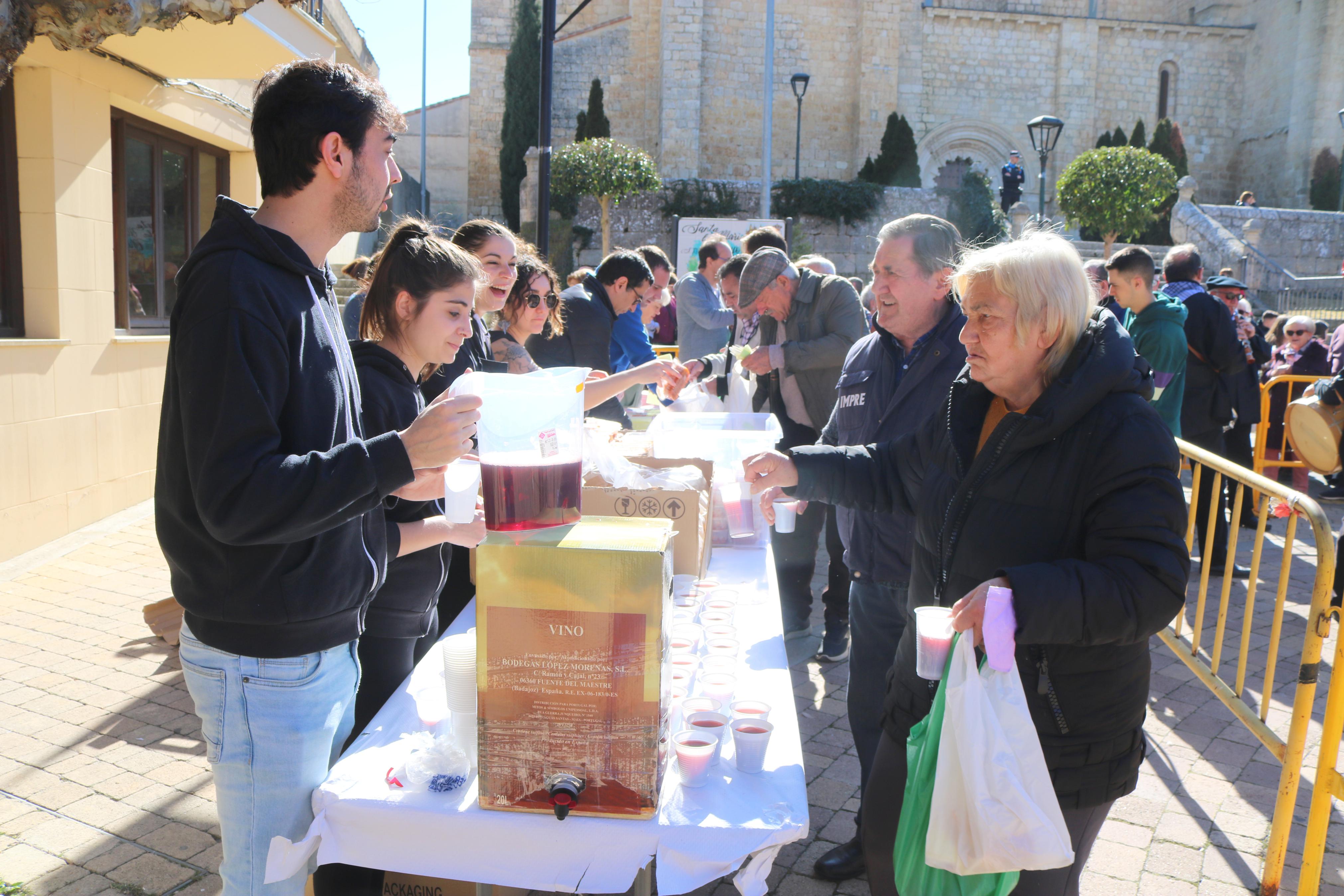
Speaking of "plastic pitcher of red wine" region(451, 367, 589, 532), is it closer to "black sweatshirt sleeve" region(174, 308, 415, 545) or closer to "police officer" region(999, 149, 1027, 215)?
"black sweatshirt sleeve" region(174, 308, 415, 545)

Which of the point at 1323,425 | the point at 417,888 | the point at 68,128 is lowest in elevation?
the point at 417,888

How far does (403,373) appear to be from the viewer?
2377 millimetres

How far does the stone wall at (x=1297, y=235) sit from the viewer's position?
25.6 meters

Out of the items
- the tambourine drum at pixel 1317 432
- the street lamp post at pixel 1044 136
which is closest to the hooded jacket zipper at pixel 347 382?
the tambourine drum at pixel 1317 432

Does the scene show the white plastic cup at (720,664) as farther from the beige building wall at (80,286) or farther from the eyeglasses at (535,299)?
the beige building wall at (80,286)

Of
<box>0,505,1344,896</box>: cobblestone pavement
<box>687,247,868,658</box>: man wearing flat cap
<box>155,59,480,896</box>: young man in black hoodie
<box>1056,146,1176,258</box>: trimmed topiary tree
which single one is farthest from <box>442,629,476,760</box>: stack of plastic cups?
<box>1056,146,1176,258</box>: trimmed topiary tree

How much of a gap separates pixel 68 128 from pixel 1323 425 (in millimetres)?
8484

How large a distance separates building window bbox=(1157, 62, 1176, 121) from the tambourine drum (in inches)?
1278

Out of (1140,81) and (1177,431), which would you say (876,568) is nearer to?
(1177,431)

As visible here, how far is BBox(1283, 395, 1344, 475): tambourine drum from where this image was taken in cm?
520

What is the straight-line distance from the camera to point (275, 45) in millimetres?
6840

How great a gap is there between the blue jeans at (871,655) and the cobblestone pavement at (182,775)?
502 millimetres

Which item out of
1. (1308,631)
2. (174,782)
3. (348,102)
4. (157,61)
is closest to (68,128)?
(157,61)

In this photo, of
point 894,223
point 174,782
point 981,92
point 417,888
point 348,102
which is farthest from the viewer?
point 981,92
